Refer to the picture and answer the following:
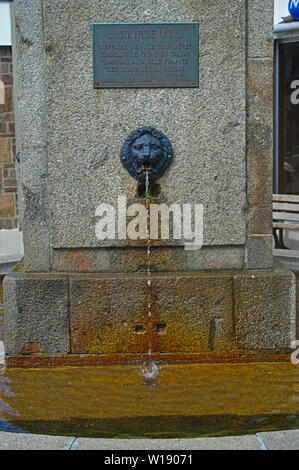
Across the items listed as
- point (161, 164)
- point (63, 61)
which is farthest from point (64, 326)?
point (63, 61)

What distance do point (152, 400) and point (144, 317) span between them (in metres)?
0.69

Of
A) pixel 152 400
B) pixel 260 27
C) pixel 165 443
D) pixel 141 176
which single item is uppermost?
pixel 260 27

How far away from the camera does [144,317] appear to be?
407cm

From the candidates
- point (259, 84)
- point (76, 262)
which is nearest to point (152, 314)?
point (76, 262)

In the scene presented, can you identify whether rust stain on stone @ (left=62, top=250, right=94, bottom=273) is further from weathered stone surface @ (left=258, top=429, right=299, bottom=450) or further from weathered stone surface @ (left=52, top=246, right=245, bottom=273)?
weathered stone surface @ (left=258, top=429, right=299, bottom=450)

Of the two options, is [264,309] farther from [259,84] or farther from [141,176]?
[259,84]

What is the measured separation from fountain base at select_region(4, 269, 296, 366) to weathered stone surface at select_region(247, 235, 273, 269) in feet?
0.33

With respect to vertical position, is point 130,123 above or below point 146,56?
below

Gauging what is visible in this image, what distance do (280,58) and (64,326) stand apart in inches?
253

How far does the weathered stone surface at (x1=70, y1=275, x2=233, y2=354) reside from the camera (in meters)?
4.04

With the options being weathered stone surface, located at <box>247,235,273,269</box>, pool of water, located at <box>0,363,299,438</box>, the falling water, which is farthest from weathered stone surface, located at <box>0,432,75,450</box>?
weathered stone surface, located at <box>247,235,273,269</box>

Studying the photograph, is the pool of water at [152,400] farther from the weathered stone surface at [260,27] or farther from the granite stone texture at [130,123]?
the weathered stone surface at [260,27]

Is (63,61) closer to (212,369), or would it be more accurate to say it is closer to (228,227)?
(228,227)

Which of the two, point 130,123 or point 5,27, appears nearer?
point 130,123
